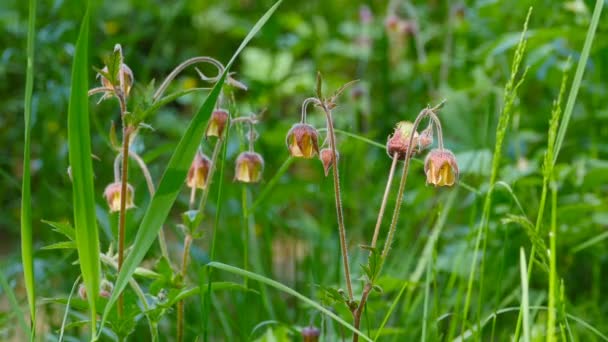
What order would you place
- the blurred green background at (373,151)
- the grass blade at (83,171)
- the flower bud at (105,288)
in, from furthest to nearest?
the blurred green background at (373,151), the flower bud at (105,288), the grass blade at (83,171)

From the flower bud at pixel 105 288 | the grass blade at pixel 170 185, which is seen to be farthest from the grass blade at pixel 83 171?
the flower bud at pixel 105 288

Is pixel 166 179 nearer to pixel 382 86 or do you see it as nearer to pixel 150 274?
pixel 150 274

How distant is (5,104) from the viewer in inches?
125

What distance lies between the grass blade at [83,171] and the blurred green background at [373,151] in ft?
1.22

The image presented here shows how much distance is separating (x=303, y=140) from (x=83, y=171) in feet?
1.07

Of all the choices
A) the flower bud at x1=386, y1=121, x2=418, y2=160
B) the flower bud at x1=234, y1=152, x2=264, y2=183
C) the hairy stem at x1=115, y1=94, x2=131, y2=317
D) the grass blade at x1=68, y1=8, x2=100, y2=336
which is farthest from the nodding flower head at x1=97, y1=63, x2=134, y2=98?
the flower bud at x1=386, y1=121, x2=418, y2=160

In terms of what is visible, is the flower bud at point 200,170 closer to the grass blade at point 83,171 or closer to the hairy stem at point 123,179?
the hairy stem at point 123,179

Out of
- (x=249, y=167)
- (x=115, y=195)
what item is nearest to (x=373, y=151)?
(x=249, y=167)

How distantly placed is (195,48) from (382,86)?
5.02ft

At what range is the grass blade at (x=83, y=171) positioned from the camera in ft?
2.98

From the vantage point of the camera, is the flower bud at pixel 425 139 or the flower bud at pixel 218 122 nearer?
the flower bud at pixel 425 139

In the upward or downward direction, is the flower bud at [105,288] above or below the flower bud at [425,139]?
below

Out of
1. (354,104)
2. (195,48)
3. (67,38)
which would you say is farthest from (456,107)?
(195,48)

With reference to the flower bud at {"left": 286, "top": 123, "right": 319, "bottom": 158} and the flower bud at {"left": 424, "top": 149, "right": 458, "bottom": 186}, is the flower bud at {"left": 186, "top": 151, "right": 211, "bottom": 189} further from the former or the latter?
the flower bud at {"left": 424, "top": 149, "right": 458, "bottom": 186}
